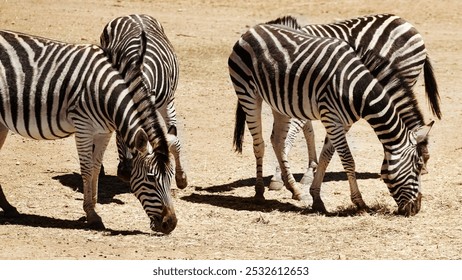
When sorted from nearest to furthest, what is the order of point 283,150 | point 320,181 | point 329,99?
point 329,99 → point 320,181 → point 283,150

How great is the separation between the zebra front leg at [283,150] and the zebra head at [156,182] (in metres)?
2.54

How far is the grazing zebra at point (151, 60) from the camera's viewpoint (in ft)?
38.4

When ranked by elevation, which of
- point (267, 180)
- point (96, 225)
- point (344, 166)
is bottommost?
point (267, 180)

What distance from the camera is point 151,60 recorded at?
39.4ft

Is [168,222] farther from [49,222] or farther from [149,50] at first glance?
[149,50]

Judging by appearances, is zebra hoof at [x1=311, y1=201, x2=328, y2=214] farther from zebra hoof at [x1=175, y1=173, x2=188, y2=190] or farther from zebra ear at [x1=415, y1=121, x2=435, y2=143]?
zebra hoof at [x1=175, y1=173, x2=188, y2=190]

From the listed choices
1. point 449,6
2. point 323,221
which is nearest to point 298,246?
point 323,221

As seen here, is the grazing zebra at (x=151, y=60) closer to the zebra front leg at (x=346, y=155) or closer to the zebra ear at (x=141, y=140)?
the zebra ear at (x=141, y=140)

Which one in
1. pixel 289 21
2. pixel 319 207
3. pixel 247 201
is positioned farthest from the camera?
pixel 289 21

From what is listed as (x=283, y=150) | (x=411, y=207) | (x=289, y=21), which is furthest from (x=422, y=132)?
(x=289, y=21)

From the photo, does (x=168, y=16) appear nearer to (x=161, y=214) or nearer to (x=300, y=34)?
(x=300, y=34)

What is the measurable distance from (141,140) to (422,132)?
3.17m

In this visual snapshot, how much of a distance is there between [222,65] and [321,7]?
20.1 ft

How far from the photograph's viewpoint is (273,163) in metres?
13.9
